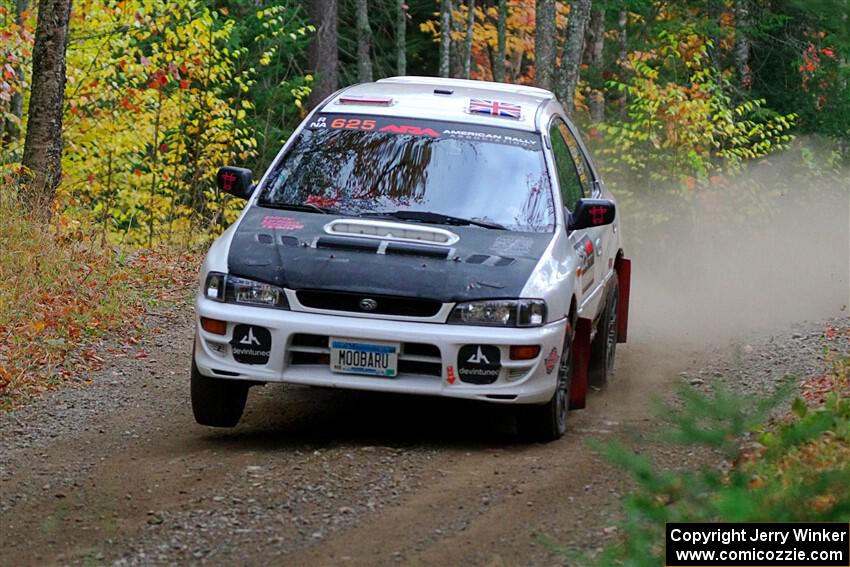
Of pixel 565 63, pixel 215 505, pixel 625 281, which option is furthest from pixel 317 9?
pixel 215 505

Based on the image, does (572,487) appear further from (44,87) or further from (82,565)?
(44,87)

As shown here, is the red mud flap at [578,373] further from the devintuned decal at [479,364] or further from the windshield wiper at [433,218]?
the devintuned decal at [479,364]

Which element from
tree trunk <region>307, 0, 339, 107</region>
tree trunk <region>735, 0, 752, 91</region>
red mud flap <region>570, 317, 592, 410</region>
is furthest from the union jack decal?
tree trunk <region>307, 0, 339, 107</region>

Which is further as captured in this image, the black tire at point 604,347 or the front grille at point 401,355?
the black tire at point 604,347

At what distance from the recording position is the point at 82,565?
212 inches

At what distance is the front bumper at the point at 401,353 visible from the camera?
6996 millimetres

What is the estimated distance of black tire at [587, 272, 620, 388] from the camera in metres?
9.62

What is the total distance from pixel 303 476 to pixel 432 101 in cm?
318

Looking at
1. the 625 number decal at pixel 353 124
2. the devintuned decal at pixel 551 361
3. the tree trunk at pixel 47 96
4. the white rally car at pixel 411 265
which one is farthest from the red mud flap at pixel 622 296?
the tree trunk at pixel 47 96

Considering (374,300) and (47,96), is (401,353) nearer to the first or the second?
(374,300)

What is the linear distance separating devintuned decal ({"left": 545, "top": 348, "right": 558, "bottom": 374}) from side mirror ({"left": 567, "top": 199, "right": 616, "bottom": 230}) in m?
1.09

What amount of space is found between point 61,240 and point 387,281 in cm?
592

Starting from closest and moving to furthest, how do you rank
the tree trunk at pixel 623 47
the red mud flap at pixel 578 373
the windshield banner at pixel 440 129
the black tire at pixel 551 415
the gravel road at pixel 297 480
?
the gravel road at pixel 297 480, the black tire at pixel 551 415, the red mud flap at pixel 578 373, the windshield banner at pixel 440 129, the tree trunk at pixel 623 47

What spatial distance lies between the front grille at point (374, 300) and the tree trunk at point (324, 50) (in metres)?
20.1
